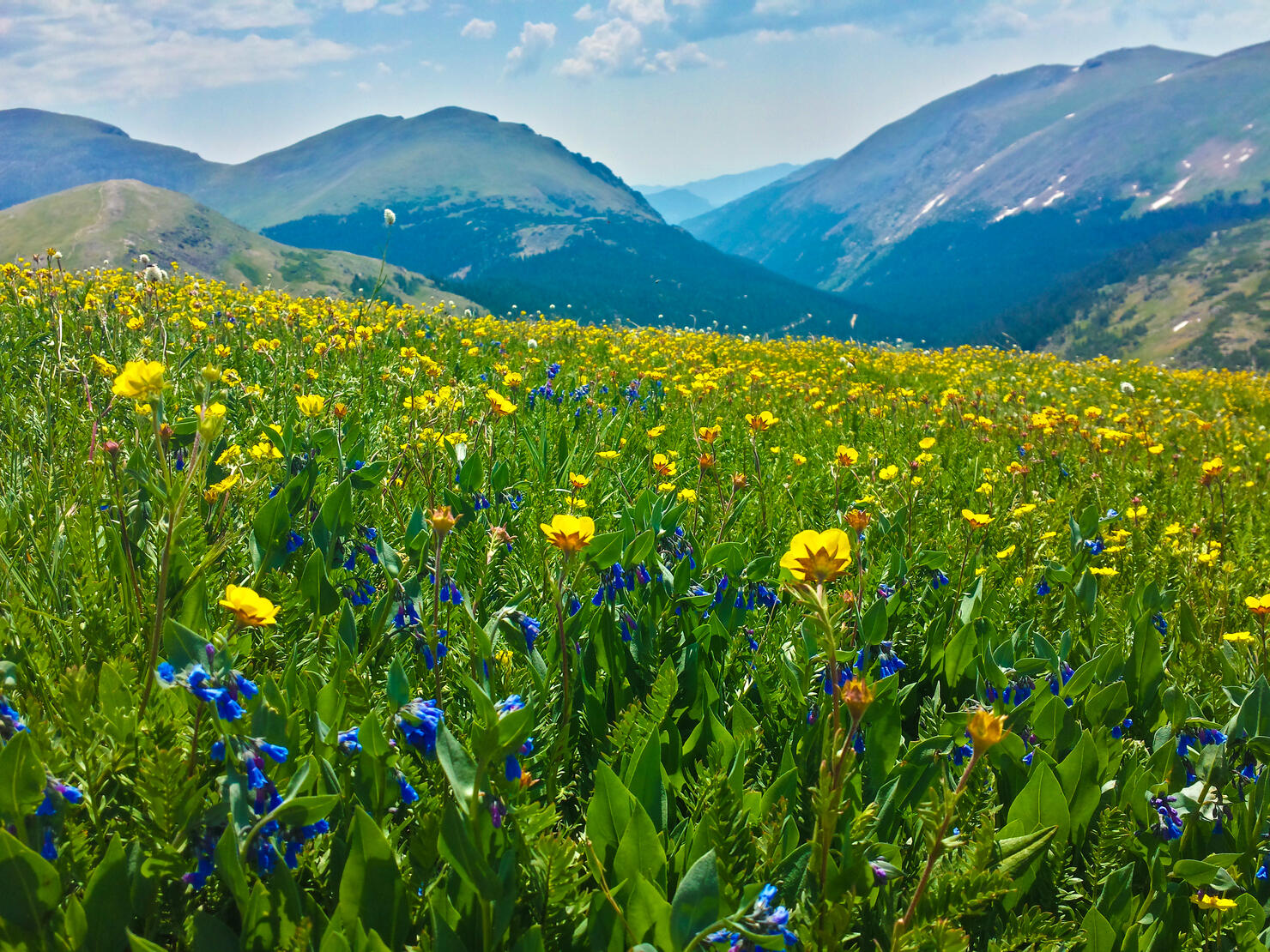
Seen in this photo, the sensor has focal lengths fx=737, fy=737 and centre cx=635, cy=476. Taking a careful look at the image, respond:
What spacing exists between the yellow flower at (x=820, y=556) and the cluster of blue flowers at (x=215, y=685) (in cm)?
84

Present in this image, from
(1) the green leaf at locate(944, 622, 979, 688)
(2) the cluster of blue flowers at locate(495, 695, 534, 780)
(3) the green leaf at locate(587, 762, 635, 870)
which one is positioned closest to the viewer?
(2) the cluster of blue flowers at locate(495, 695, 534, 780)

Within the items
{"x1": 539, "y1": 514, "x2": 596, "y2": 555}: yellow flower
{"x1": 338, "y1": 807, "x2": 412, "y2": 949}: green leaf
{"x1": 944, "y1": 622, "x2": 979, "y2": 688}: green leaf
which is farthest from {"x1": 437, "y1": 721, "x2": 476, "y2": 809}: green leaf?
{"x1": 944, "y1": 622, "x2": 979, "y2": 688}: green leaf

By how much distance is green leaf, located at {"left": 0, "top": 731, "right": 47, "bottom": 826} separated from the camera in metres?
1.02

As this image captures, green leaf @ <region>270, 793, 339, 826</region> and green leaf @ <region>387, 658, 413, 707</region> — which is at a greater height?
green leaf @ <region>387, 658, 413, 707</region>

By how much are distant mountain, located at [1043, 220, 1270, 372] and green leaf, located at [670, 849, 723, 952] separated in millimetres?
131465

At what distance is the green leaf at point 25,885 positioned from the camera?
1.00 metres

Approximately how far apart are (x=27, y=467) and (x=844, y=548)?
3191mm

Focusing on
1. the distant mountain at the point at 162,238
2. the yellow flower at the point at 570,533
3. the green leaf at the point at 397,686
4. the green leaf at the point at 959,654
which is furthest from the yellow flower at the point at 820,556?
the distant mountain at the point at 162,238

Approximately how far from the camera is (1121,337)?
135750 mm

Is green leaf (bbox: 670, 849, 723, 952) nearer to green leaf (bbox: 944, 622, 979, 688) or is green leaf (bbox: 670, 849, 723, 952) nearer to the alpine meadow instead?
the alpine meadow

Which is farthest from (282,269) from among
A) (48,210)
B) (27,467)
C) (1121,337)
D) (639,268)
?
(1121,337)

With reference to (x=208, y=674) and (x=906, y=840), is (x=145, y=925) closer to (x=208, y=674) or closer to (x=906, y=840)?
(x=208, y=674)

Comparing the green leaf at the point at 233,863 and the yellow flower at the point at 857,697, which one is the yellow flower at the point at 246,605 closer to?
the green leaf at the point at 233,863

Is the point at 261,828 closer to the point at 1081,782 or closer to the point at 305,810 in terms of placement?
the point at 305,810
